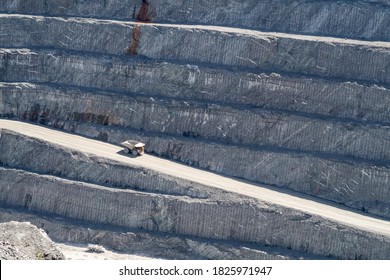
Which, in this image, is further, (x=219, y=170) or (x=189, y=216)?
(x=219, y=170)

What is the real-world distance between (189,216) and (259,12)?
439 inches

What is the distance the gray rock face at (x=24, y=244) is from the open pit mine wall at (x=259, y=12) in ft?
53.8

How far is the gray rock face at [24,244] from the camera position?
28.8 meters

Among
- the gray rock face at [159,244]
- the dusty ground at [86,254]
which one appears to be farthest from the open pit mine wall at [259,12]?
the dusty ground at [86,254]

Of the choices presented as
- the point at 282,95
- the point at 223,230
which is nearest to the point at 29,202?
the point at 223,230

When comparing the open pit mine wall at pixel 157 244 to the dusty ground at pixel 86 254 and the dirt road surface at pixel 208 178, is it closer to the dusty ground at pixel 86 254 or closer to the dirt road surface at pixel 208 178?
the dusty ground at pixel 86 254

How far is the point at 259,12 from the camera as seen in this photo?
43906 millimetres

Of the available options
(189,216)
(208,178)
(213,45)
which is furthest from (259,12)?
(189,216)

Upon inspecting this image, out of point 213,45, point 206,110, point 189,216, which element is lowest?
point 189,216

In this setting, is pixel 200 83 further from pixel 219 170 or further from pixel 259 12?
pixel 259 12

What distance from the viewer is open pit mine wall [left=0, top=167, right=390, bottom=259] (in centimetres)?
3569

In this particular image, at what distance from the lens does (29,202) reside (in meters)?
38.3

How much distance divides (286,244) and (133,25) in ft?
41.5

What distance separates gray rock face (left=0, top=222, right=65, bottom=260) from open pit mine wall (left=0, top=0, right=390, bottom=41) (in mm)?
16398
